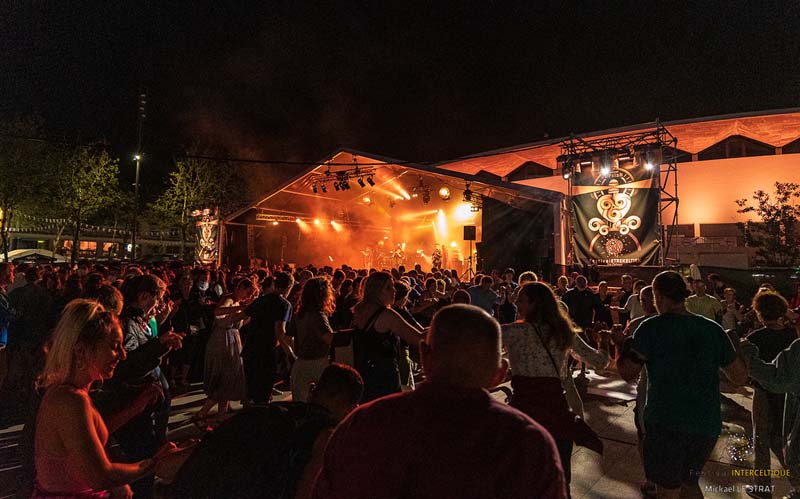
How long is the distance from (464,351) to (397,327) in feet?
7.16

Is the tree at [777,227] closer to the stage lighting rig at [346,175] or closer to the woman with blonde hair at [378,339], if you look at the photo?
the stage lighting rig at [346,175]

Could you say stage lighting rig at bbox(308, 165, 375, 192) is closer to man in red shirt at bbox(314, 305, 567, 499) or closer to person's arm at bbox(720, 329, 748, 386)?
person's arm at bbox(720, 329, 748, 386)

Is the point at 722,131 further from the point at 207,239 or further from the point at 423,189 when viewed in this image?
the point at 207,239

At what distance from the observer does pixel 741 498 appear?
3.64 m

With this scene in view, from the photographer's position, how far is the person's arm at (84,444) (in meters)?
1.71

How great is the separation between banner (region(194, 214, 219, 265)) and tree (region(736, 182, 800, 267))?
26.1 meters

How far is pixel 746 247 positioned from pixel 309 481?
26.8 metres

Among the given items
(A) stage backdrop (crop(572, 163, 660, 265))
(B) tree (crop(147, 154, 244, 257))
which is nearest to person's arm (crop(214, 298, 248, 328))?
(A) stage backdrop (crop(572, 163, 660, 265))

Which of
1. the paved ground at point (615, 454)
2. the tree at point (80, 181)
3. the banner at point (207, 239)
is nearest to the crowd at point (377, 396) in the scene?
the paved ground at point (615, 454)

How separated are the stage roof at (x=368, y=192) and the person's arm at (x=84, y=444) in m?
13.6

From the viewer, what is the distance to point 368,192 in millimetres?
22453

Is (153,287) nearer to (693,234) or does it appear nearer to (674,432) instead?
(674,432)

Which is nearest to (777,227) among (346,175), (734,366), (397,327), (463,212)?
(463,212)

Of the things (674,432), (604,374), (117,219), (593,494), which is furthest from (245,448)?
(117,219)
